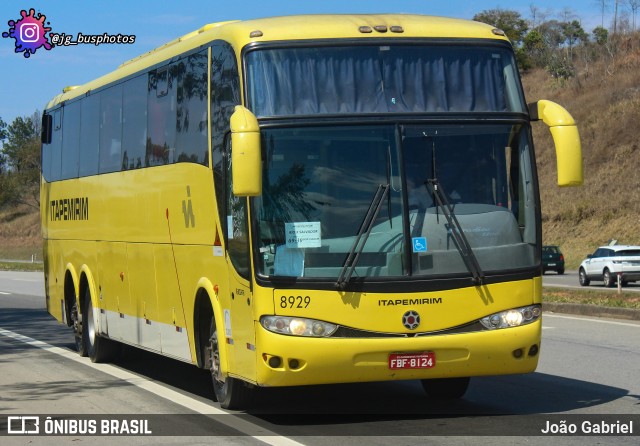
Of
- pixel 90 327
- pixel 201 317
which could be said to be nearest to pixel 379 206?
pixel 201 317

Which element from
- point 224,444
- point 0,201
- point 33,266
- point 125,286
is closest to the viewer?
point 224,444

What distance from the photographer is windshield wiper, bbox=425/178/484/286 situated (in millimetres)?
9578

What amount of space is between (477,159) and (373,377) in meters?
2.04

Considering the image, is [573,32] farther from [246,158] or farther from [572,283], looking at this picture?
[246,158]

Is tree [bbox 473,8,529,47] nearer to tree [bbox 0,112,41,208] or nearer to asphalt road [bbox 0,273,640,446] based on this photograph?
tree [bbox 0,112,41,208]

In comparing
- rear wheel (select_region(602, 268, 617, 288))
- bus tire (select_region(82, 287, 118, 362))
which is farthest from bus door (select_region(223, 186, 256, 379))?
rear wheel (select_region(602, 268, 617, 288))

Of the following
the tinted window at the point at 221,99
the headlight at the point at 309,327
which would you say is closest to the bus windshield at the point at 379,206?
the headlight at the point at 309,327

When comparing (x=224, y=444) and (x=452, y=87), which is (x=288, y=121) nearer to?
(x=452, y=87)

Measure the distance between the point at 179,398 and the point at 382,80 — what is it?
165 inches

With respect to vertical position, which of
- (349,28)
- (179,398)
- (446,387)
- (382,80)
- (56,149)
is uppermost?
(349,28)

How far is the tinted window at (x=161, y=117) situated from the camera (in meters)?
12.4

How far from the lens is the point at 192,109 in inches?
461

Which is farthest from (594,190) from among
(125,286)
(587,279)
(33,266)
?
(125,286)

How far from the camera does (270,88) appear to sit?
32.1 ft
